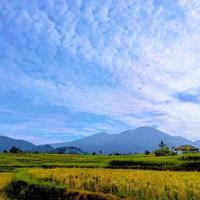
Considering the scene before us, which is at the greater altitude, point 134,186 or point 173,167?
A: point 173,167

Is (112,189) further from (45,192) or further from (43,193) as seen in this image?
(43,193)

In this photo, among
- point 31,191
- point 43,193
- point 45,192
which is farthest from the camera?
point 31,191

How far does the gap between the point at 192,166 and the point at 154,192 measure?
19680mm

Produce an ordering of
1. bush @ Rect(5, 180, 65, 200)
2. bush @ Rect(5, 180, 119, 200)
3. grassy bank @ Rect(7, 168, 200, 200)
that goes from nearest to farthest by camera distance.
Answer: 1. grassy bank @ Rect(7, 168, 200, 200)
2. bush @ Rect(5, 180, 119, 200)
3. bush @ Rect(5, 180, 65, 200)

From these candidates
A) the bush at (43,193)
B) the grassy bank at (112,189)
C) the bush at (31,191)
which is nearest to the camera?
the grassy bank at (112,189)

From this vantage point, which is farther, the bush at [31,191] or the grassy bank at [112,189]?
the bush at [31,191]

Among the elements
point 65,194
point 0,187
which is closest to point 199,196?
point 65,194

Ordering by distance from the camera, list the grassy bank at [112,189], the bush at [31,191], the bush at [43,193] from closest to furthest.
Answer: the grassy bank at [112,189], the bush at [43,193], the bush at [31,191]

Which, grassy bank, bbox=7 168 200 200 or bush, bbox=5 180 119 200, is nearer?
grassy bank, bbox=7 168 200 200

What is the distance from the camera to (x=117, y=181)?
17.9 metres

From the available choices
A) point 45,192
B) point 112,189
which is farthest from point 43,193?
point 112,189

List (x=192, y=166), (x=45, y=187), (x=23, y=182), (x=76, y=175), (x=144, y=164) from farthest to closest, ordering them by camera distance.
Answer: (x=144, y=164) → (x=192, y=166) → (x=76, y=175) → (x=23, y=182) → (x=45, y=187)

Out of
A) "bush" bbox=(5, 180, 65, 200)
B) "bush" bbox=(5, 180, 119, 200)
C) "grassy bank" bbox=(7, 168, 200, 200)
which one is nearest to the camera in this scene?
"grassy bank" bbox=(7, 168, 200, 200)

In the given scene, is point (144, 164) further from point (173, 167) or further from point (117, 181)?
point (117, 181)
